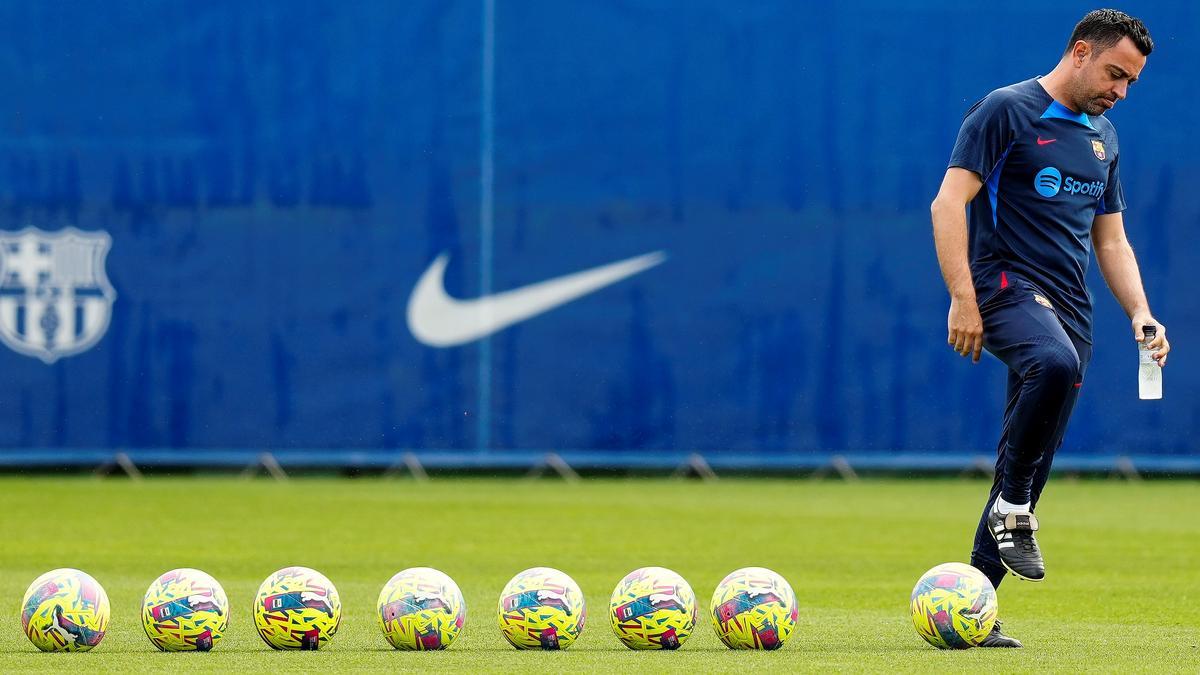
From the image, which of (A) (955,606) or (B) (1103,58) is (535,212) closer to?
(B) (1103,58)

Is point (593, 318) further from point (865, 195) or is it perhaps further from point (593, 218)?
point (865, 195)

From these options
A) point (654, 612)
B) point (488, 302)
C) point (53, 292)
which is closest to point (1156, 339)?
point (654, 612)

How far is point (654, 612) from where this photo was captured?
629 cm

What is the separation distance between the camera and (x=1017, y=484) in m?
6.53

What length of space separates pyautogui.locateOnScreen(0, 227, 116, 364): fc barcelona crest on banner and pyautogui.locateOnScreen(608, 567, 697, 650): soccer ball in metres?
11.6

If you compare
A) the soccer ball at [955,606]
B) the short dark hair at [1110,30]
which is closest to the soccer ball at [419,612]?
the soccer ball at [955,606]

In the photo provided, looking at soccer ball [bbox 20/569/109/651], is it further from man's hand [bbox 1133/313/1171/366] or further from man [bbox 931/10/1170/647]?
man's hand [bbox 1133/313/1171/366]

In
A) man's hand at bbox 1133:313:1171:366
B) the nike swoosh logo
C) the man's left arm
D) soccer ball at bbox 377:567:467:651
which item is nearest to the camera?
soccer ball at bbox 377:567:467:651

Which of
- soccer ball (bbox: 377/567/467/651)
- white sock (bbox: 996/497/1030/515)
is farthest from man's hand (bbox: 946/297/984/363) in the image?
soccer ball (bbox: 377/567/467/651)

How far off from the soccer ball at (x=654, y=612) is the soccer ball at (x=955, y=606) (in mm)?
754

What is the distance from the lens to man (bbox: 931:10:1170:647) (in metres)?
6.41

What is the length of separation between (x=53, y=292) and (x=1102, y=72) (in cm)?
1216

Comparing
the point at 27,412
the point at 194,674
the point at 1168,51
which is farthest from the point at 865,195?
the point at 194,674

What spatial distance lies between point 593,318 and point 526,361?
0.71 m
